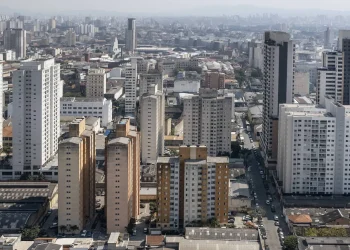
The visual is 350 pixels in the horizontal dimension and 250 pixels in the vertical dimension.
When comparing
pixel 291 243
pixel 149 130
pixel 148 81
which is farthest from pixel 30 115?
pixel 291 243

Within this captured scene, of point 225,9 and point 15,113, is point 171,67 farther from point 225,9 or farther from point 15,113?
point 225,9

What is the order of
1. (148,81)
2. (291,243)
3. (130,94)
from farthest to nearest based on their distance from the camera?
(130,94) < (148,81) < (291,243)

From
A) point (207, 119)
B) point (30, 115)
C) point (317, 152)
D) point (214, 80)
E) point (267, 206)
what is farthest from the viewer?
point (214, 80)

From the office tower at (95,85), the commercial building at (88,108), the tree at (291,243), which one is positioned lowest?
the tree at (291,243)

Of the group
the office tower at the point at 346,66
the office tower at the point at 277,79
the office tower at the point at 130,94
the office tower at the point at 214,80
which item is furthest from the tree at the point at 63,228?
the office tower at the point at 214,80

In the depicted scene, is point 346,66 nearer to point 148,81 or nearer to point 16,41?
point 148,81

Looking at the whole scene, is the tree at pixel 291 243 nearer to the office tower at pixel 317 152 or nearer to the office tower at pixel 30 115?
the office tower at pixel 317 152

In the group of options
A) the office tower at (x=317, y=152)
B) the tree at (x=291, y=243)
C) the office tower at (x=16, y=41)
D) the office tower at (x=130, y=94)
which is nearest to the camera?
the tree at (x=291, y=243)

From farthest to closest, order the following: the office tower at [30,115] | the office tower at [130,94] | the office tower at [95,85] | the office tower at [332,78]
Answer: the office tower at [95,85] < the office tower at [130,94] < the office tower at [332,78] < the office tower at [30,115]
